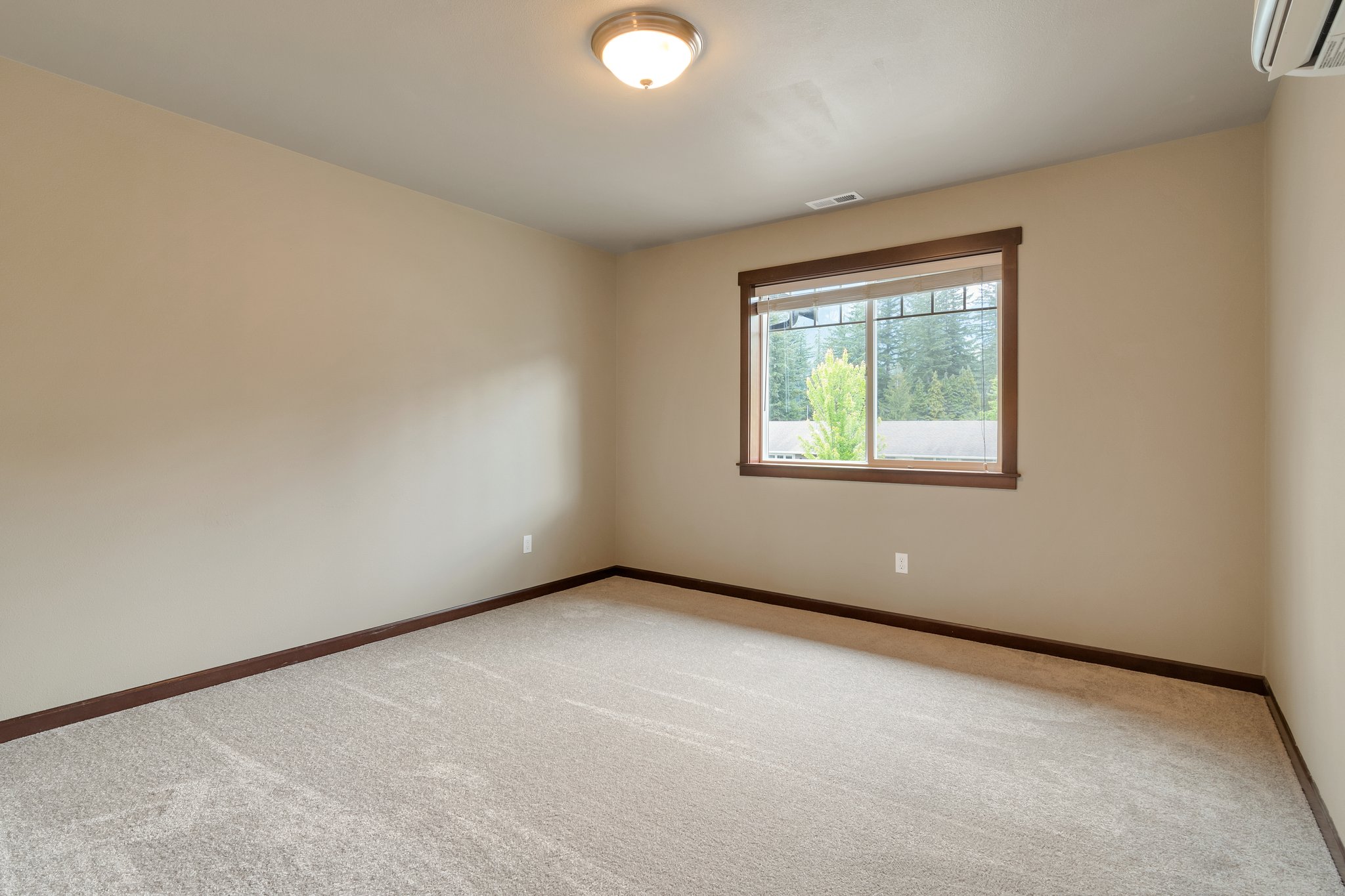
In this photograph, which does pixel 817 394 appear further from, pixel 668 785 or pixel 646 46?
pixel 668 785

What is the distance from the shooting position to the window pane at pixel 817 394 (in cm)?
415

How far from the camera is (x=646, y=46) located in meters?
2.25

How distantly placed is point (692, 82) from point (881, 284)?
1876mm

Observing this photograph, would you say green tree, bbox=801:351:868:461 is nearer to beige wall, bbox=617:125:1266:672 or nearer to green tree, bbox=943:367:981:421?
beige wall, bbox=617:125:1266:672

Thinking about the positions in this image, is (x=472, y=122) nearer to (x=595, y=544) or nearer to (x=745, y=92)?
(x=745, y=92)

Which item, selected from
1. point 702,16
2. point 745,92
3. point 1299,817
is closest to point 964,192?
point 745,92

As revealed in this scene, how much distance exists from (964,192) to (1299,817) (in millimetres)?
3024

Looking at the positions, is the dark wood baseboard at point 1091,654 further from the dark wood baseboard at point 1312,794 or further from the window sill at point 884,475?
the window sill at point 884,475

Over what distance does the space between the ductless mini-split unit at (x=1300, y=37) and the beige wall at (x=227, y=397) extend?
3526mm

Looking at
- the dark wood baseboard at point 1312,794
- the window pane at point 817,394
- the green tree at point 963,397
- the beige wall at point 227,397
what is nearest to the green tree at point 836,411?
the window pane at point 817,394

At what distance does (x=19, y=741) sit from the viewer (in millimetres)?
2408

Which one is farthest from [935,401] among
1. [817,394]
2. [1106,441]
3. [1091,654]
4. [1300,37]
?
[1300,37]

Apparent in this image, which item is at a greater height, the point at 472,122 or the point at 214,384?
the point at 472,122

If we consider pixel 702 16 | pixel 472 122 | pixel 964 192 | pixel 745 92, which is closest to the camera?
pixel 702 16
